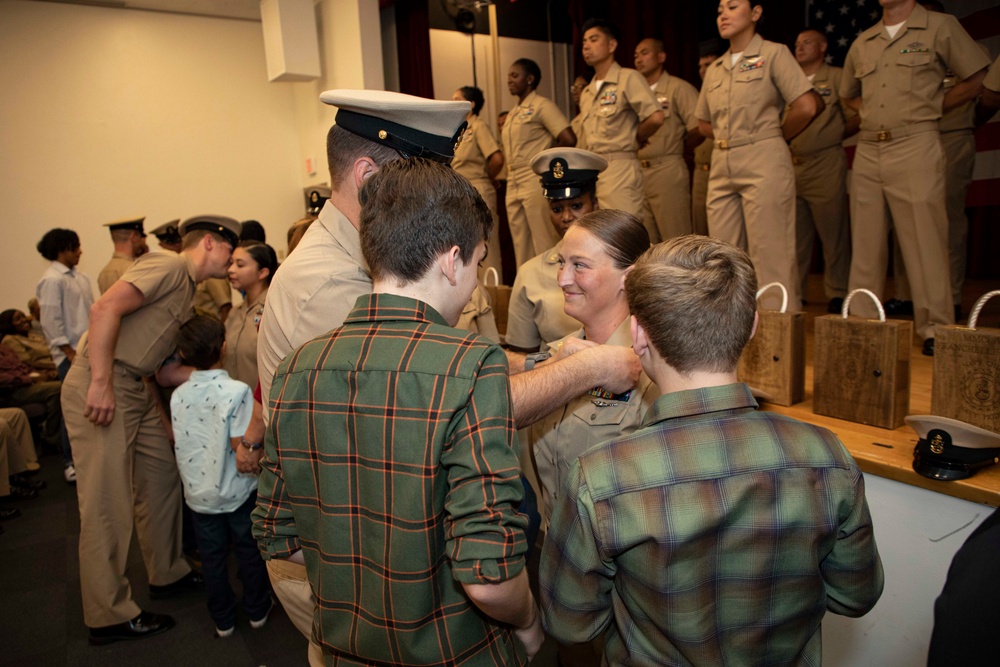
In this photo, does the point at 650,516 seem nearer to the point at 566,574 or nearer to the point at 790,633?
the point at 566,574

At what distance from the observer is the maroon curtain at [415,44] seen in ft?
20.9

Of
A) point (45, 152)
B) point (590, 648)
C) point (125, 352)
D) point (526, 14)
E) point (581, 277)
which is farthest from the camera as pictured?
point (526, 14)

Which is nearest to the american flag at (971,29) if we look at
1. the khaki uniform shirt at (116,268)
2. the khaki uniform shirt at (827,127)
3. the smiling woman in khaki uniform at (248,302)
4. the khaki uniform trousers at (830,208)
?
the khaki uniform shirt at (827,127)

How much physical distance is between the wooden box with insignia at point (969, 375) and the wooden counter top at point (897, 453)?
14cm

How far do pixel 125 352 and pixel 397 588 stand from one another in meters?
2.00

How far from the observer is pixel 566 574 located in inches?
38.4

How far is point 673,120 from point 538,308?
10.4 feet

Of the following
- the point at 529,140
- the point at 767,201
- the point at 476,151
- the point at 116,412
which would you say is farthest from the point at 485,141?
the point at 116,412

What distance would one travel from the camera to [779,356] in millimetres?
2223

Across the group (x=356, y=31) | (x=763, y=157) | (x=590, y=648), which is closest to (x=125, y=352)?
(x=590, y=648)

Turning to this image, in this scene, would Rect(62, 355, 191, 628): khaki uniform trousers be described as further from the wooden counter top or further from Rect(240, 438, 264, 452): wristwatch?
the wooden counter top

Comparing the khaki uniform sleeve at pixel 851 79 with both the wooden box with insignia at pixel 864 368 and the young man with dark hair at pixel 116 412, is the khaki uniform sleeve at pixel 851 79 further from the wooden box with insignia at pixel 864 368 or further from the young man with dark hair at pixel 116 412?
the young man with dark hair at pixel 116 412

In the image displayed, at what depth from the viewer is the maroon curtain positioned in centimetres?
637

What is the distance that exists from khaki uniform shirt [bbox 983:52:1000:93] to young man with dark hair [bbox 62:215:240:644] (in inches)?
135
